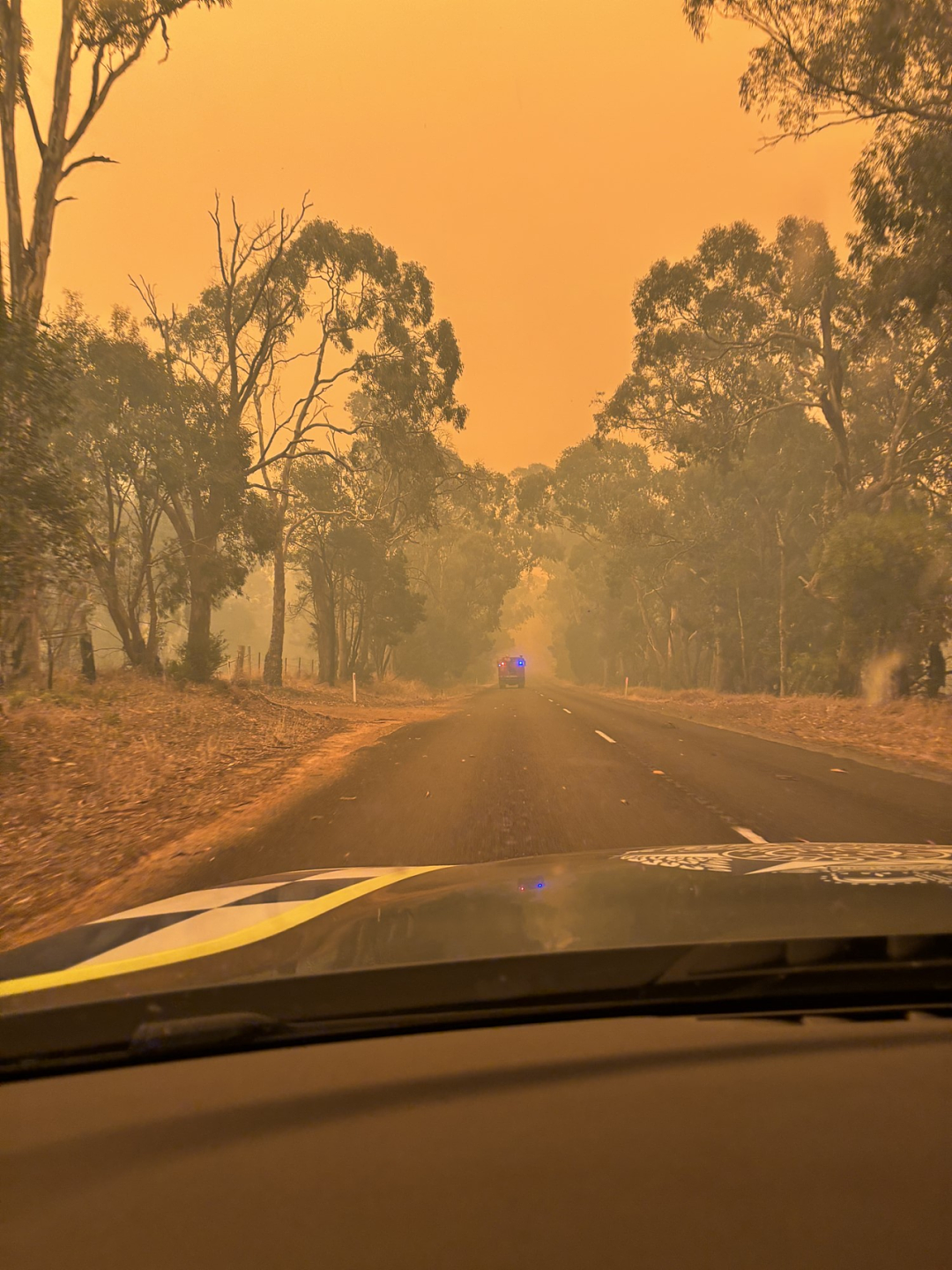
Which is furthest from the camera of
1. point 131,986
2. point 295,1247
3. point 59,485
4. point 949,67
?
point 949,67

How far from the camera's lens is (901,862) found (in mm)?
3078

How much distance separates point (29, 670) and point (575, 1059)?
50.9 feet

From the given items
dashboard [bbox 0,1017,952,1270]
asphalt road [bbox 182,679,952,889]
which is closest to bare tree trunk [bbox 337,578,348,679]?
asphalt road [bbox 182,679,952,889]

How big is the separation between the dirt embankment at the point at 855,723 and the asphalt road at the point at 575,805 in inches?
55.9

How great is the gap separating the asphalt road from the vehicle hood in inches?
120

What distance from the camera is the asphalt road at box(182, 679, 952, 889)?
6.55 meters

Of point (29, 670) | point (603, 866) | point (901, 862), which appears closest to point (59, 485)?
point (29, 670)

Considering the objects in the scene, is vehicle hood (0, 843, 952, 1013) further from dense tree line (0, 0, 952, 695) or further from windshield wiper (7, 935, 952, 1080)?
dense tree line (0, 0, 952, 695)

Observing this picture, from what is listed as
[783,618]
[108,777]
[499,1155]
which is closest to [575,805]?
[108,777]

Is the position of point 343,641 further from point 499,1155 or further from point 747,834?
point 499,1155

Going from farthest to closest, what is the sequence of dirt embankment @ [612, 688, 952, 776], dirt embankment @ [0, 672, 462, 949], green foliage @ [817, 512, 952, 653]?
green foliage @ [817, 512, 952, 653] → dirt embankment @ [612, 688, 952, 776] → dirt embankment @ [0, 672, 462, 949]

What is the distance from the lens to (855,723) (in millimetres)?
17672

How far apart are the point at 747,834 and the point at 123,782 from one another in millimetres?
7306

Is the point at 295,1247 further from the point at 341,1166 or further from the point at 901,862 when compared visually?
the point at 901,862
